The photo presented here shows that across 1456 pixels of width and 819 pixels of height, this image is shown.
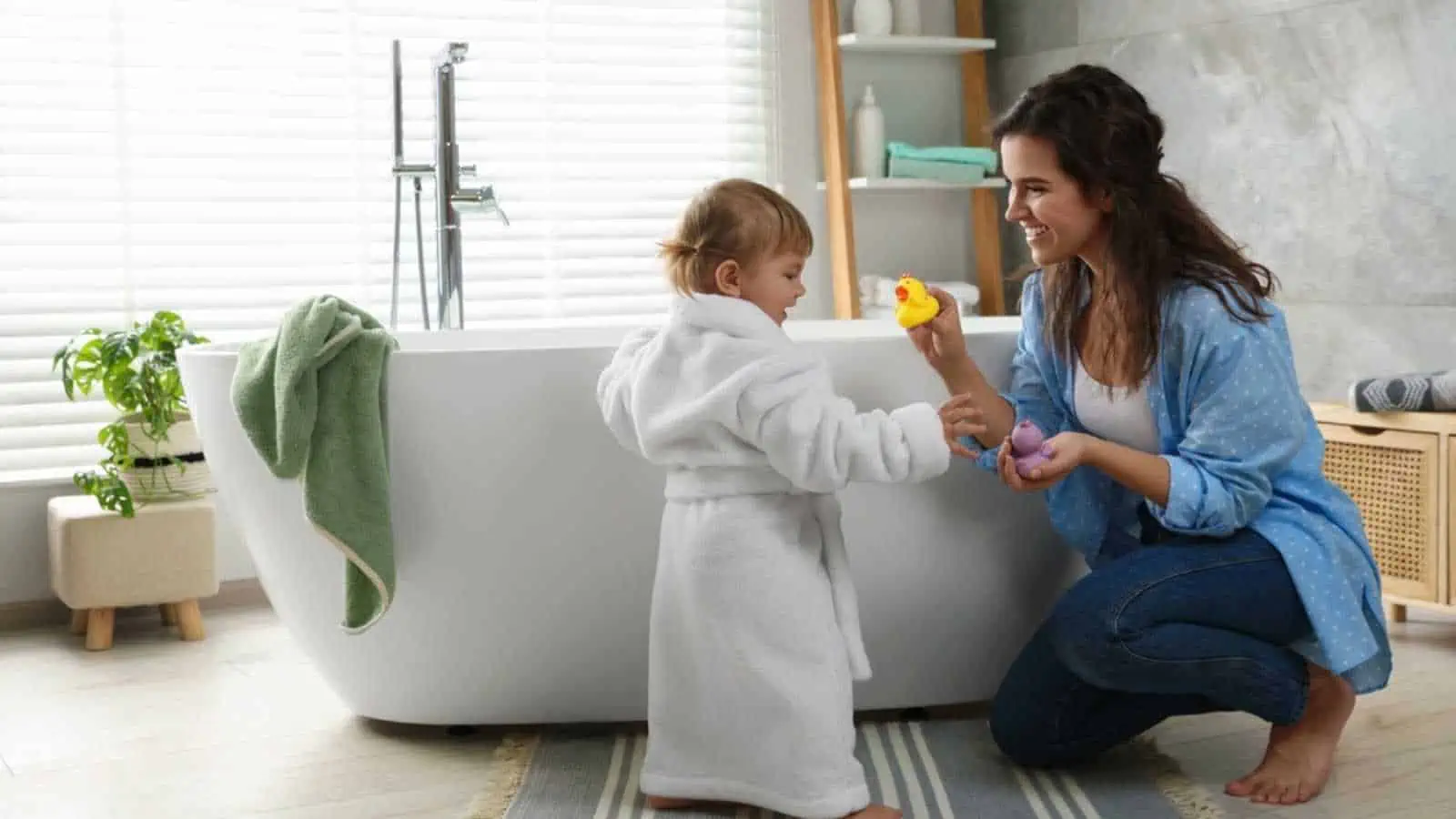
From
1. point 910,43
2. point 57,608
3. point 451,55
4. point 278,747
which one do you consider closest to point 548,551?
point 278,747

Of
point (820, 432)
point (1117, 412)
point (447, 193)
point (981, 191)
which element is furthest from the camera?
point (981, 191)

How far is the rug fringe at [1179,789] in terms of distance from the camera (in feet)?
6.38

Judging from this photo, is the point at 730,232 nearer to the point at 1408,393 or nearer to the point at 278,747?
the point at 278,747

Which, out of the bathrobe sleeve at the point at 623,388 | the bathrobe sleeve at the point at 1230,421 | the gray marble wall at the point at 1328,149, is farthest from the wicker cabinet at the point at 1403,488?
the bathrobe sleeve at the point at 623,388

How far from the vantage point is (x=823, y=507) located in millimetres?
1936

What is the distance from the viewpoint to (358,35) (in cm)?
348

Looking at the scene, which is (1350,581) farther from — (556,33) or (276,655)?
(556,33)

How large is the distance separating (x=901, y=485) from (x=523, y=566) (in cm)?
53

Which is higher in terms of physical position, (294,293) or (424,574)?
(294,293)

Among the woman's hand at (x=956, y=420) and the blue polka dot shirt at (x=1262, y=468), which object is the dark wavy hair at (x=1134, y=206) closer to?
the blue polka dot shirt at (x=1262, y=468)

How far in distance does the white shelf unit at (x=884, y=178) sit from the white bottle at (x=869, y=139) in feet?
0.12

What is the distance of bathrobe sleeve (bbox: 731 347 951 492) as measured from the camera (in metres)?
1.79

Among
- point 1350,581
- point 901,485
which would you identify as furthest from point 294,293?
point 1350,581

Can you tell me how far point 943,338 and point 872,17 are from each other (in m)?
2.07
